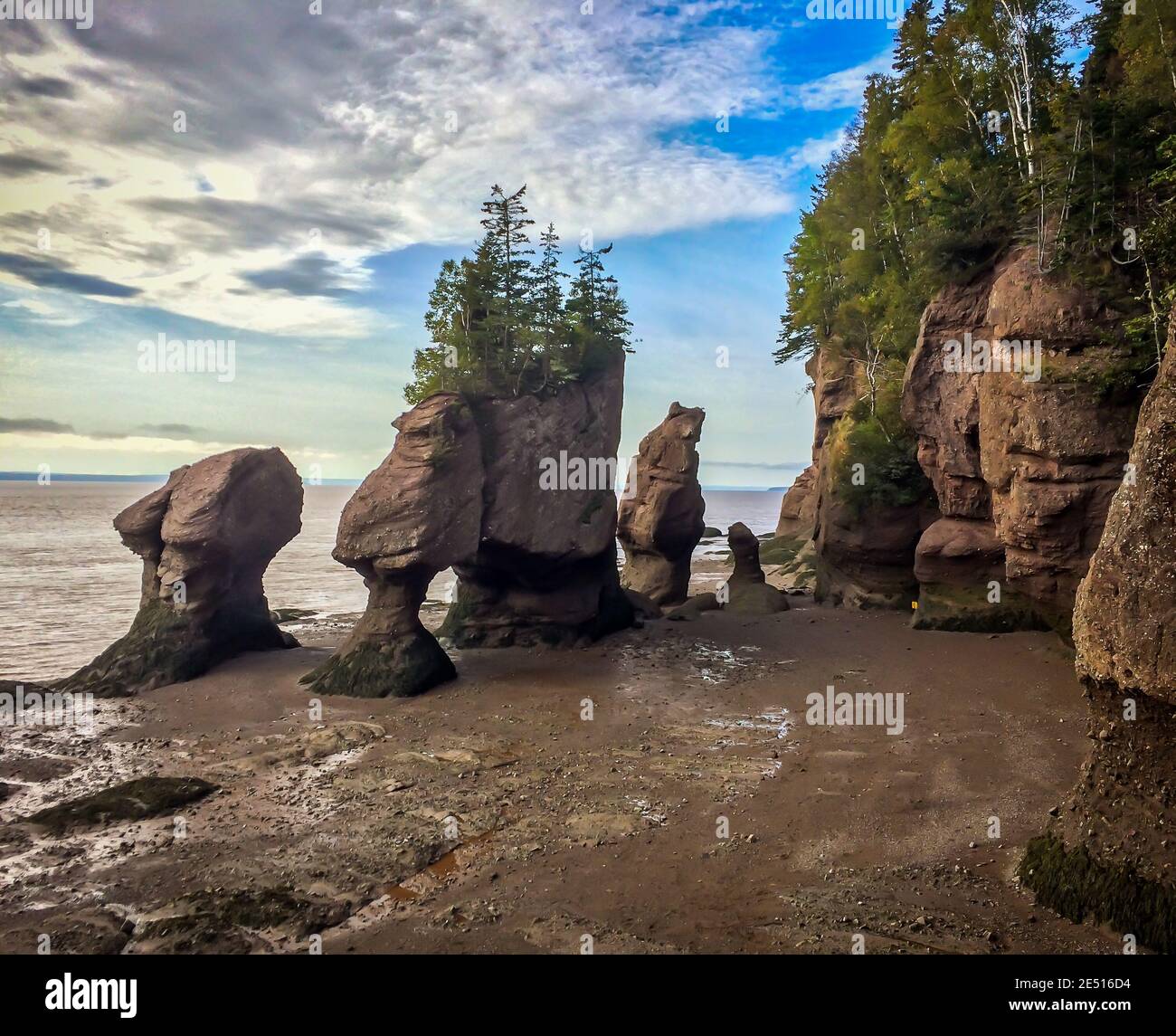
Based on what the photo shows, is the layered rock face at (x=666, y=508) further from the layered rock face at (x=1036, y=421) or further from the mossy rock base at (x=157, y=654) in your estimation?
the mossy rock base at (x=157, y=654)

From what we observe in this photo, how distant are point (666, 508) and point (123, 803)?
2414 cm

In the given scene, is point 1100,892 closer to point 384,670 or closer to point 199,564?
point 384,670

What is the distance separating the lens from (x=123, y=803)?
1364cm

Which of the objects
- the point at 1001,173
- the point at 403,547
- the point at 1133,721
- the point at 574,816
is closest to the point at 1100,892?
A: the point at 1133,721

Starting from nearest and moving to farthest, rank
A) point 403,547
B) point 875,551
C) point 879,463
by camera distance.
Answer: point 403,547
point 879,463
point 875,551

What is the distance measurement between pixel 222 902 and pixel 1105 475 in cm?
1824

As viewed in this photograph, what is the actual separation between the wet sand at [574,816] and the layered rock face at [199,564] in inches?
68.3

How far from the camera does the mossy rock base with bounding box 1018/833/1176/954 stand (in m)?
8.18

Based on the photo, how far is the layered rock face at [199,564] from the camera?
23109 mm

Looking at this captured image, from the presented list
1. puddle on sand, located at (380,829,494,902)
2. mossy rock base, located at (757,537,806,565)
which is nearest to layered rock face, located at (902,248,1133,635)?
puddle on sand, located at (380,829,494,902)

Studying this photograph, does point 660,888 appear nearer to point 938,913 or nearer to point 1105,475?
point 938,913

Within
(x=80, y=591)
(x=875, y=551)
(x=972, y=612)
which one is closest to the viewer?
(x=972, y=612)

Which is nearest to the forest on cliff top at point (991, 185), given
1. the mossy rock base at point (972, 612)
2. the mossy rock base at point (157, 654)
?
the mossy rock base at point (972, 612)

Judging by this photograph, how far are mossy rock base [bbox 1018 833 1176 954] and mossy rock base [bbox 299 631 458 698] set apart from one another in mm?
15333
